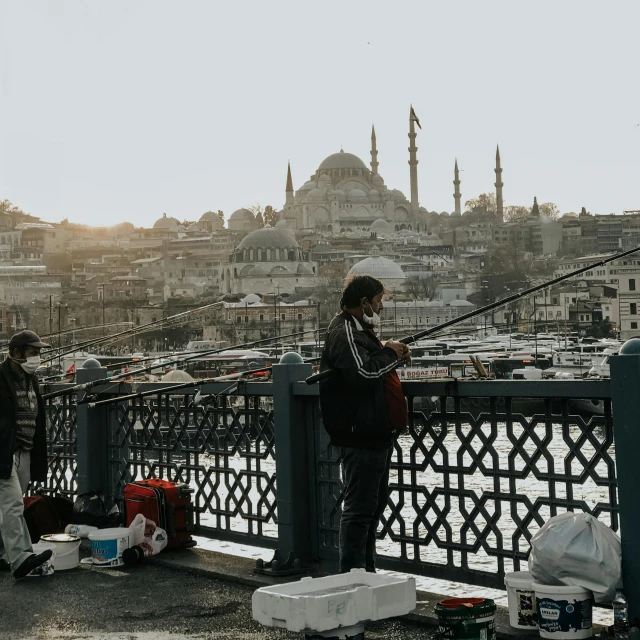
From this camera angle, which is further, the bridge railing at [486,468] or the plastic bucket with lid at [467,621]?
the bridge railing at [486,468]

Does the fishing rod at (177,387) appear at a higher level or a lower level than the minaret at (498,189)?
lower

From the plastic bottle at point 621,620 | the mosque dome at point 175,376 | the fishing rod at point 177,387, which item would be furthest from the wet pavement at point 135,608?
the mosque dome at point 175,376

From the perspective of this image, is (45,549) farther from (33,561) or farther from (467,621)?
(467,621)

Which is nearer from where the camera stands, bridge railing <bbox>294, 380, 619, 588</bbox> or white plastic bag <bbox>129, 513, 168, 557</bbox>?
bridge railing <bbox>294, 380, 619, 588</bbox>

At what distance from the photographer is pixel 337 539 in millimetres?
4059

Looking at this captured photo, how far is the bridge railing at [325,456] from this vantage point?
3328 millimetres

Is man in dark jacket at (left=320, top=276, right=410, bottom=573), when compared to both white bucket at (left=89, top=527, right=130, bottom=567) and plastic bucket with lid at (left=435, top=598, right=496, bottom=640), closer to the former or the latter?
plastic bucket with lid at (left=435, top=598, right=496, bottom=640)

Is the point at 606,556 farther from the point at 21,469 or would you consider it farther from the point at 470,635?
the point at 21,469

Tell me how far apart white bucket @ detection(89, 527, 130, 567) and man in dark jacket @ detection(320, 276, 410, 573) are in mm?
1183

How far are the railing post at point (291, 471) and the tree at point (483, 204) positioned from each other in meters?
142

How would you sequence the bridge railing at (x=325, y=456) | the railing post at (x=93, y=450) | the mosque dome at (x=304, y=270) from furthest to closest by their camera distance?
the mosque dome at (x=304, y=270)
the railing post at (x=93, y=450)
the bridge railing at (x=325, y=456)

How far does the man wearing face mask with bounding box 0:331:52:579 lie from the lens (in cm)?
434

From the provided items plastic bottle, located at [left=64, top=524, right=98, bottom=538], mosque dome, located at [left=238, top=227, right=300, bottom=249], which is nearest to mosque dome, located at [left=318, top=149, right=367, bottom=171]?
mosque dome, located at [left=238, top=227, right=300, bottom=249]

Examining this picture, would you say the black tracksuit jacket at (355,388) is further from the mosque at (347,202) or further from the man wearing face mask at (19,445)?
the mosque at (347,202)
